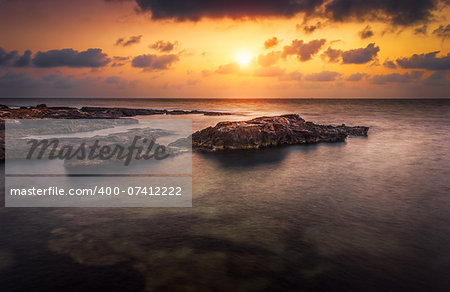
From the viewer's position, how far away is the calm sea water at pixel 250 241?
33.1 feet

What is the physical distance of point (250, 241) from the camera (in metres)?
13.0

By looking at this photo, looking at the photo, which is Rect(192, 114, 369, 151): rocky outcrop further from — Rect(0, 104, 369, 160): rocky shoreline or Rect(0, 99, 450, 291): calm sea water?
Rect(0, 99, 450, 291): calm sea water

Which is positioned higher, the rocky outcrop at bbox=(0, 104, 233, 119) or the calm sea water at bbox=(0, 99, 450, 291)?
the rocky outcrop at bbox=(0, 104, 233, 119)

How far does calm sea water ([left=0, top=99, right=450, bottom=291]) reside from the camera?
10102 mm

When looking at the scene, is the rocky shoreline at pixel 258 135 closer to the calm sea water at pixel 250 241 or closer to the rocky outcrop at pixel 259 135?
the rocky outcrop at pixel 259 135

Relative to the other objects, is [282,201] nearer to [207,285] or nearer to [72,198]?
[207,285]

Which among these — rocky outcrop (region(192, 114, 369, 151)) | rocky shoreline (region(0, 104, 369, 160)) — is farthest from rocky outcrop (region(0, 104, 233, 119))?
rocky outcrop (region(192, 114, 369, 151))

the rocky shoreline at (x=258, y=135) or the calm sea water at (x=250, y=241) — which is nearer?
the calm sea water at (x=250, y=241)

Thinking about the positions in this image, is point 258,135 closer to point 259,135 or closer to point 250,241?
point 259,135

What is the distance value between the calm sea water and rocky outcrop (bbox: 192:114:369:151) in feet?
37.5

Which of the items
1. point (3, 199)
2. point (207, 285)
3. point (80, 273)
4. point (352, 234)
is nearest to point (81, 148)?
point (3, 199)

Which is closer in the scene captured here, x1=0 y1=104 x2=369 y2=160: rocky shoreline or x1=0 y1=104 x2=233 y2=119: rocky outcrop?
x1=0 y1=104 x2=369 y2=160: rocky shoreline

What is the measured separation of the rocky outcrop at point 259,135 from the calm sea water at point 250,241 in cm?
1142

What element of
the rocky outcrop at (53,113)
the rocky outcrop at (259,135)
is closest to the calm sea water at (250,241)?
the rocky outcrop at (259,135)
